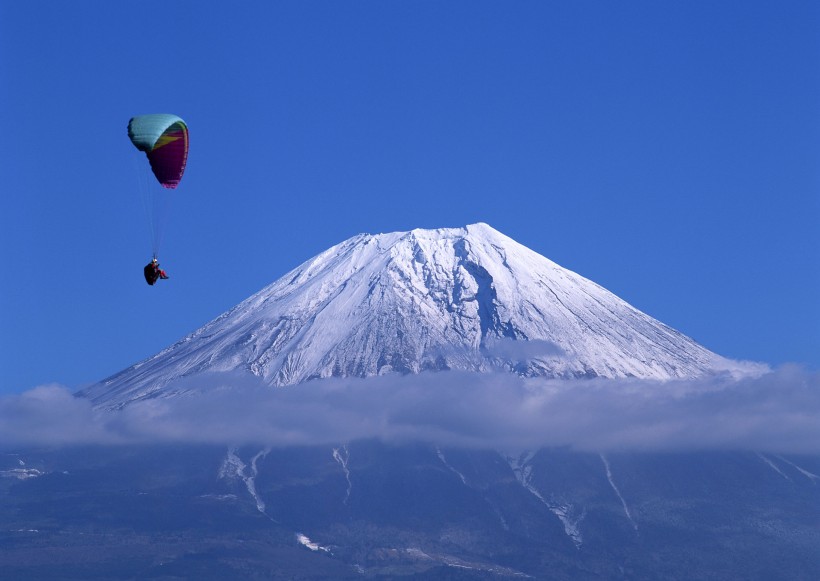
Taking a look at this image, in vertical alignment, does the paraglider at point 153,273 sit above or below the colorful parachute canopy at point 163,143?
below

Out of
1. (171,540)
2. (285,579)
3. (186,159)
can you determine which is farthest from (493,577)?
(186,159)

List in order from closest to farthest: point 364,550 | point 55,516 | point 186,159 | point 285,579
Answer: point 186,159 < point 285,579 < point 364,550 < point 55,516

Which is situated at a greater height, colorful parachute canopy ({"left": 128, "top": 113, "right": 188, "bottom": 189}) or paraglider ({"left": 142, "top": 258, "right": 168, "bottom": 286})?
colorful parachute canopy ({"left": 128, "top": 113, "right": 188, "bottom": 189})

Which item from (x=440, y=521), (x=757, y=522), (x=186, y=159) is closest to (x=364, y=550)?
(x=440, y=521)

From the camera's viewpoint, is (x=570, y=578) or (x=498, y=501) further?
(x=498, y=501)

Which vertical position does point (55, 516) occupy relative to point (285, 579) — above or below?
above

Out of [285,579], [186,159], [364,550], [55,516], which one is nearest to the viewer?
[186,159]

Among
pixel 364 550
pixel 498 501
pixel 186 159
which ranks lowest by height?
pixel 186 159

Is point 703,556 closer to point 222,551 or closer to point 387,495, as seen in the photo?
point 387,495
